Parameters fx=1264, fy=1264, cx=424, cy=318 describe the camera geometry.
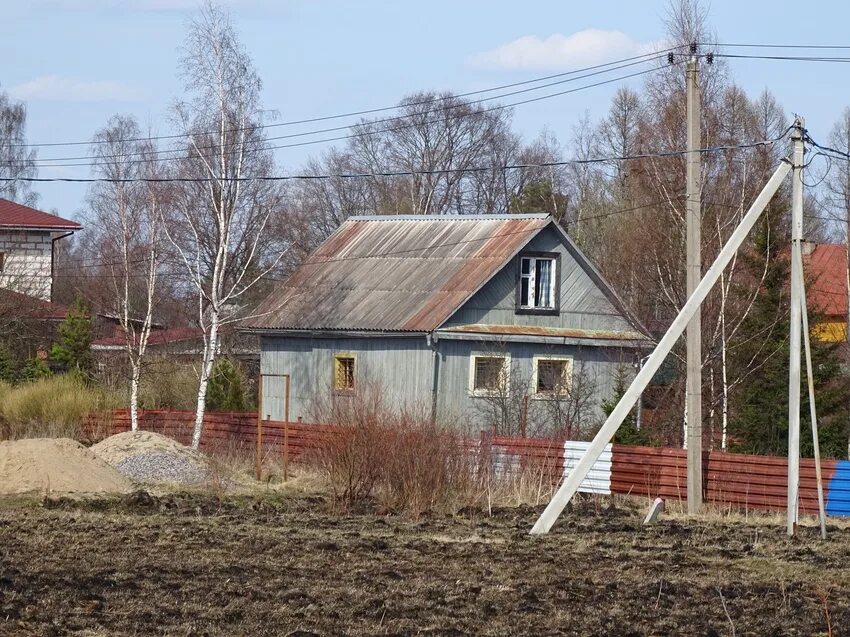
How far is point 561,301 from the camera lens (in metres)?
30.3

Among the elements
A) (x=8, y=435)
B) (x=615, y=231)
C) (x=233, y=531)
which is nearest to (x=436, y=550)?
(x=233, y=531)

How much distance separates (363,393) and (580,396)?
447 inches

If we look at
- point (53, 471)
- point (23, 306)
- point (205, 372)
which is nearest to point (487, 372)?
point (205, 372)

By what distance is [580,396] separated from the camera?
28.6 meters

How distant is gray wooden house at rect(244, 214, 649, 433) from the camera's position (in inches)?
1116

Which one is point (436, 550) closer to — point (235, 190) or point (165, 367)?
point (235, 190)

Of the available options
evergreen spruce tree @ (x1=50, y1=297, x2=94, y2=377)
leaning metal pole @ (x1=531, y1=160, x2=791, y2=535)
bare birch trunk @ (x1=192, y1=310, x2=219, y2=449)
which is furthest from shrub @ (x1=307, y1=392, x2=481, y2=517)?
evergreen spruce tree @ (x1=50, y1=297, x2=94, y2=377)

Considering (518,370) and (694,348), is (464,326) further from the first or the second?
(694,348)

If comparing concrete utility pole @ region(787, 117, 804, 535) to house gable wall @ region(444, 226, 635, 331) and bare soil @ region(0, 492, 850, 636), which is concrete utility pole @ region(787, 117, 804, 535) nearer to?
bare soil @ region(0, 492, 850, 636)

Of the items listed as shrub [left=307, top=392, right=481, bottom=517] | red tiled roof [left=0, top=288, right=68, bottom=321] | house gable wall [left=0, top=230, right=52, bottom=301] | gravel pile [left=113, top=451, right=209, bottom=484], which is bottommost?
gravel pile [left=113, top=451, right=209, bottom=484]

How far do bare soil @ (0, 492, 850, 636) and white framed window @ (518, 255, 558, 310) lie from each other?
13.4 meters

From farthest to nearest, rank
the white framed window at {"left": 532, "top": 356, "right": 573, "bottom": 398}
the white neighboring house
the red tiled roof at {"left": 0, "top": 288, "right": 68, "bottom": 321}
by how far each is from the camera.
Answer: the white neighboring house
the red tiled roof at {"left": 0, "top": 288, "right": 68, "bottom": 321}
the white framed window at {"left": 532, "top": 356, "right": 573, "bottom": 398}

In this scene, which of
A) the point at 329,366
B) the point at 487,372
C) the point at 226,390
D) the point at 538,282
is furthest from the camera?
the point at 226,390

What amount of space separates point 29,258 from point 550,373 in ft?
77.9
